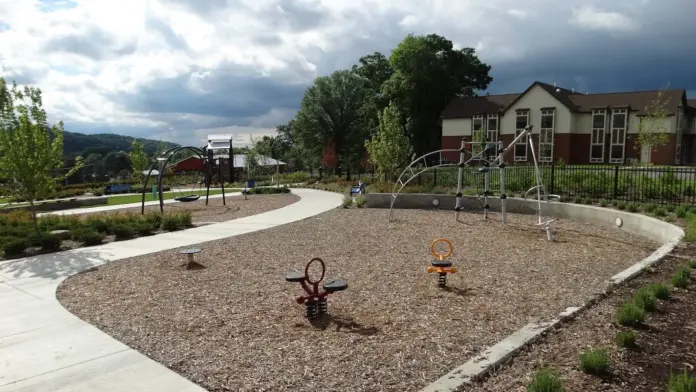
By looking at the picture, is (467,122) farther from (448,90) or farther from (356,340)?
(356,340)

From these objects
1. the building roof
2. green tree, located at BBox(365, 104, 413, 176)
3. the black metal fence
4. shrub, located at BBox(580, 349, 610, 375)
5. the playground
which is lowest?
the playground

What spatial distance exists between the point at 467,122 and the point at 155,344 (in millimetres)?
47654

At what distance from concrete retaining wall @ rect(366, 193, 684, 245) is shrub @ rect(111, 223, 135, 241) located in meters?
7.94

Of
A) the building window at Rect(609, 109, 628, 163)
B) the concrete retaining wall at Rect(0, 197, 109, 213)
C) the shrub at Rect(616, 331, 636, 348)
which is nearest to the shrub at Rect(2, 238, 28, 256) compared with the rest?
the shrub at Rect(616, 331, 636, 348)

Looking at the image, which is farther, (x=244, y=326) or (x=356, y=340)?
(x=244, y=326)

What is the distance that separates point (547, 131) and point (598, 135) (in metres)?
4.46

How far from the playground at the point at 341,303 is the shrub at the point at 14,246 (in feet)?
8.98

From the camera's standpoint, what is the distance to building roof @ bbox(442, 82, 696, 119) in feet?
135

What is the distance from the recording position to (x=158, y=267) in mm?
8398

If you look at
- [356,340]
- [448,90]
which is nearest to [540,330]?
[356,340]

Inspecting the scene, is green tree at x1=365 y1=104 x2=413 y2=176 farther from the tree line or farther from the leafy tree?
the leafy tree

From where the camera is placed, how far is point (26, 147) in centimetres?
1049

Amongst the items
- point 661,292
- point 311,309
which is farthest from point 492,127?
point 311,309

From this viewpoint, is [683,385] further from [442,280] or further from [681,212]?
[681,212]
